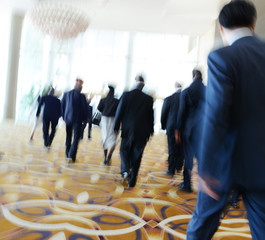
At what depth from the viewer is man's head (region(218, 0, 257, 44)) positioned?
1.24 meters

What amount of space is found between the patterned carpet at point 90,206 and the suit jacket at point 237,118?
1.22 ft

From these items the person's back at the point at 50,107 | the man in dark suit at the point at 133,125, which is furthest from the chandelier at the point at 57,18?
the man in dark suit at the point at 133,125

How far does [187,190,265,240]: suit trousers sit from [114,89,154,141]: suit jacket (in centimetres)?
264

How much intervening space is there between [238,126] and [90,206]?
6.91 ft

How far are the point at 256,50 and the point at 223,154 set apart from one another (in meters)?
0.50

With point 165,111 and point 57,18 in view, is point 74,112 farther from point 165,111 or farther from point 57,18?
point 57,18

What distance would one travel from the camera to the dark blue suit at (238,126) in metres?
1.11

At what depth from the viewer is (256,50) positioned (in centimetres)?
116

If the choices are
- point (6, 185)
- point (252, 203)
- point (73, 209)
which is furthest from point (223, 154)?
point (6, 185)

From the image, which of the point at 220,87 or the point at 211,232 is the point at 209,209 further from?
the point at 220,87

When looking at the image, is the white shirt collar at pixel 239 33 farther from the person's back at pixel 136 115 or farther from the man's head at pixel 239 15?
A: the person's back at pixel 136 115

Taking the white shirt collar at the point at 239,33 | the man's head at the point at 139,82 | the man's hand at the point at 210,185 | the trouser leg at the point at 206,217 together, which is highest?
the white shirt collar at the point at 239,33

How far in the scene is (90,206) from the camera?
2.78 metres

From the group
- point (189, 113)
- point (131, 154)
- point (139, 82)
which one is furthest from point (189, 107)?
→ point (131, 154)
